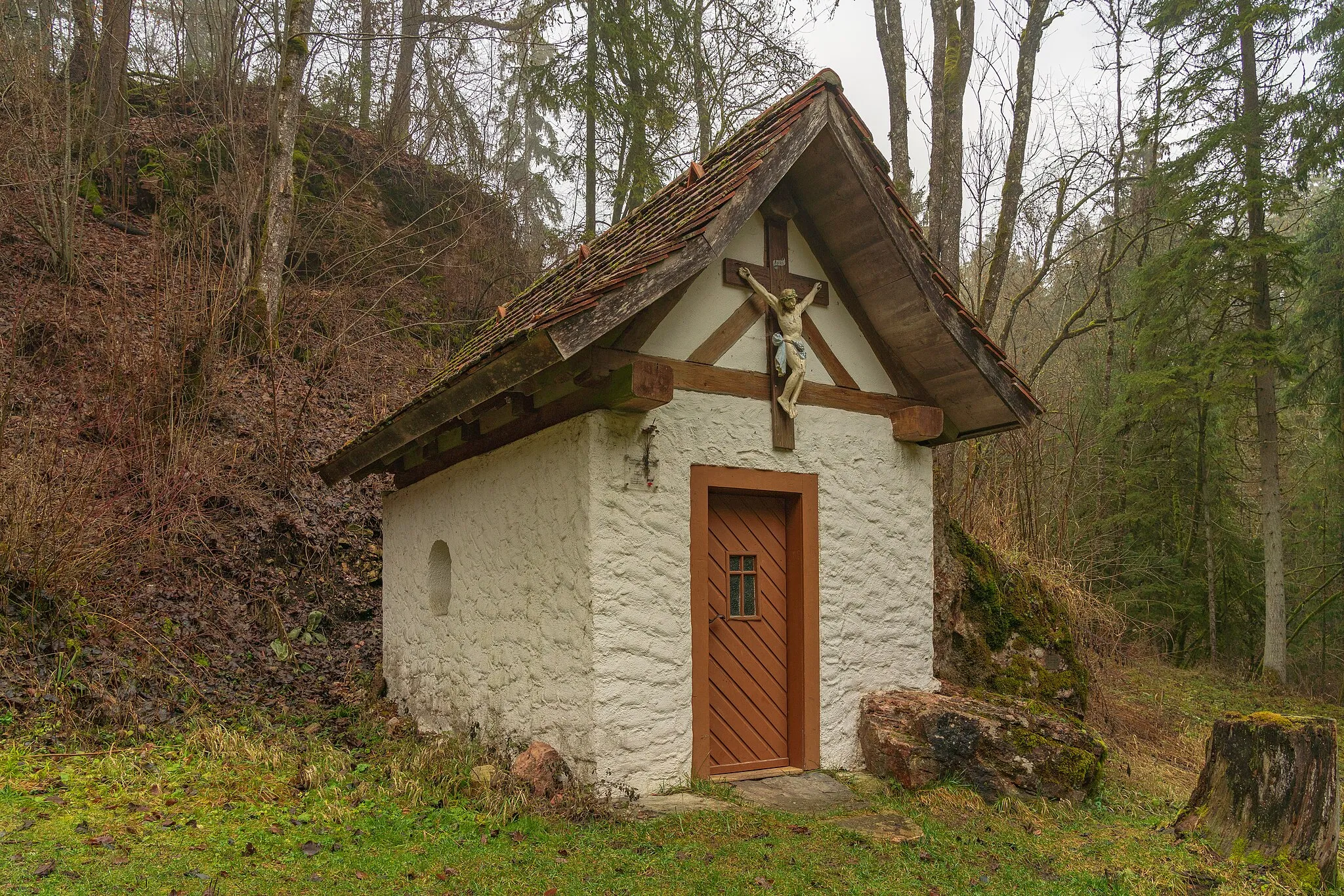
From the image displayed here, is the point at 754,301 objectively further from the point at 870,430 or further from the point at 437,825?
the point at 437,825

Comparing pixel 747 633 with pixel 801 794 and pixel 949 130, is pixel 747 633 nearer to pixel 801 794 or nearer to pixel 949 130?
pixel 801 794

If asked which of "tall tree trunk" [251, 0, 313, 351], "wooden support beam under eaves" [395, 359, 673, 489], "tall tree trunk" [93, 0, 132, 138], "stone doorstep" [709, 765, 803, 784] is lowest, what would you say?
"stone doorstep" [709, 765, 803, 784]

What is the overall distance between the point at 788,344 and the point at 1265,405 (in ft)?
37.3

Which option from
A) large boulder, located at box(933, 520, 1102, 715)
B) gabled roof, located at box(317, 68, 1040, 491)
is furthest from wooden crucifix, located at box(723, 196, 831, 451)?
large boulder, located at box(933, 520, 1102, 715)

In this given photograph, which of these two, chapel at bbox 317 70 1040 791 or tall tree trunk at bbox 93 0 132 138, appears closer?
chapel at bbox 317 70 1040 791

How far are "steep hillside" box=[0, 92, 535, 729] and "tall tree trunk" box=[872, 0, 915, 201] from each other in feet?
24.1

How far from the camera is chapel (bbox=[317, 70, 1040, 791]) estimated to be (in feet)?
18.4

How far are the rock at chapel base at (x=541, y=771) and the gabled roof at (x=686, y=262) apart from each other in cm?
223

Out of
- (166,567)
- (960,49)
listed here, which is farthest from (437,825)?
(960,49)

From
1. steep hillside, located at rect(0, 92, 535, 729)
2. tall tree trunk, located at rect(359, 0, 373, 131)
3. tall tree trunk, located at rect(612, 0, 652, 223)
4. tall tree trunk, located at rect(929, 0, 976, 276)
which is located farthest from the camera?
tall tree trunk, located at rect(359, 0, 373, 131)

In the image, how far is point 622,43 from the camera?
16328mm

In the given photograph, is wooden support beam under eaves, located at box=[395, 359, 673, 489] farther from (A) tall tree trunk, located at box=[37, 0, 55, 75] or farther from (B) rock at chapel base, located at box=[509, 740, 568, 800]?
(A) tall tree trunk, located at box=[37, 0, 55, 75]

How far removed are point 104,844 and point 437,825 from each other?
1617 millimetres

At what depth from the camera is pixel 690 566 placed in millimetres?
5965
